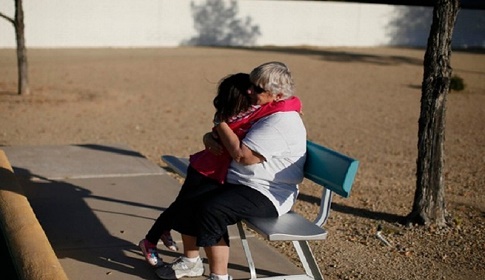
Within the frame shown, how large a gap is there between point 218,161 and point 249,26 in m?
26.2

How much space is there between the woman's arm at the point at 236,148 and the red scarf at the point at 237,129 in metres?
0.10

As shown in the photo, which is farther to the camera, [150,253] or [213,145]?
[150,253]

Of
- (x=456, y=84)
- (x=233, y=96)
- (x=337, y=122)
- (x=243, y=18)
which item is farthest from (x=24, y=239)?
(x=243, y=18)

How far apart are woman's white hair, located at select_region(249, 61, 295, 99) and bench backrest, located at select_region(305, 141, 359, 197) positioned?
482mm

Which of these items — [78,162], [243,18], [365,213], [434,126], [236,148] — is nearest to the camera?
[236,148]

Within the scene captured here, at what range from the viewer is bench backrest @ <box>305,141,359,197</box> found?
14.9ft

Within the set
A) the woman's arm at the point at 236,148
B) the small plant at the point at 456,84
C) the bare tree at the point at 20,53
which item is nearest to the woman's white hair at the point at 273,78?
the woman's arm at the point at 236,148

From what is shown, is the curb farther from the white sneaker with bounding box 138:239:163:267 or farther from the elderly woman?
the elderly woman

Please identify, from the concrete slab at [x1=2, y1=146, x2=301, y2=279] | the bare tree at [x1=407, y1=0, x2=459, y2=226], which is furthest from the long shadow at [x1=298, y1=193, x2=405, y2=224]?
the concrete slab at [x1=2, y1=146, x2=301, y2=279]

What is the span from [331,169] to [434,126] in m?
1.78

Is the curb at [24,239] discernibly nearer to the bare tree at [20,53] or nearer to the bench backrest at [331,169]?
the bench backrest at [331,169]

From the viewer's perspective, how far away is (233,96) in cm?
454

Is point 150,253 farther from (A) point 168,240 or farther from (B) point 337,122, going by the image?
(B) point 337,122

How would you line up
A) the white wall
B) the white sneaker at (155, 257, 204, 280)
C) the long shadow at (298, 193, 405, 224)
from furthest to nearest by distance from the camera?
the white wall < the long shadow at (298, 193, 405, 224) < the white sneaker at (155, 257, 204, 280)
